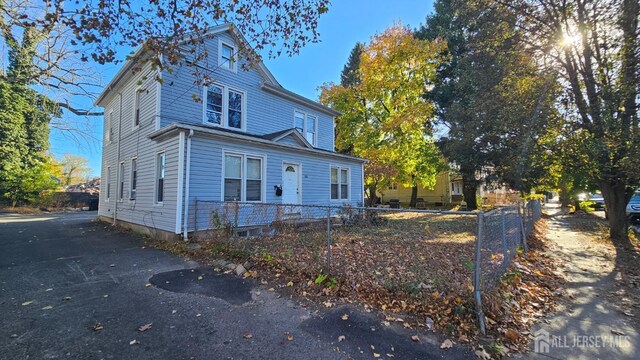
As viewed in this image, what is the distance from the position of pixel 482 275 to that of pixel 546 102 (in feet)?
26.1

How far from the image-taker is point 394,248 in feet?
17.4

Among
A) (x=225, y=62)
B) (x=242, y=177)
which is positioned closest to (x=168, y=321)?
(x=242, y=177)

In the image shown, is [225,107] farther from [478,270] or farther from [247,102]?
[478,270]

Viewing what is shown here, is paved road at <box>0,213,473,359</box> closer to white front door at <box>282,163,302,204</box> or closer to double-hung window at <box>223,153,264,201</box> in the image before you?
double-hung window at <box>223,153,264,201</box>

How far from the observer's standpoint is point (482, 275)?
3.84 metres

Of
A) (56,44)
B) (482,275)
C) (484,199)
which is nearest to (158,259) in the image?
(56,44)

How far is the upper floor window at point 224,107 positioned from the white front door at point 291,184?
2657mm

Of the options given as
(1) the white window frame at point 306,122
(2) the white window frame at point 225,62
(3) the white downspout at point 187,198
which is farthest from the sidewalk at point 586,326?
(2) the white window frame at point 225,62

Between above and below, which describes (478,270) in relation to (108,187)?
below

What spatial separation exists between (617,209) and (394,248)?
9.69 m

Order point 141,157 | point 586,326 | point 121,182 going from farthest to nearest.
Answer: point 121,182 < point 141,157 < point 586,326

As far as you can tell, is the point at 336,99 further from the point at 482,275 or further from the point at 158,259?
the point at 482,275

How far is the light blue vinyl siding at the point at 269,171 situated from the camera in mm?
8273

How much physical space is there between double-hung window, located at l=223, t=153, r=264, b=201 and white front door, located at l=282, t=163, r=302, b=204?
1143mm
